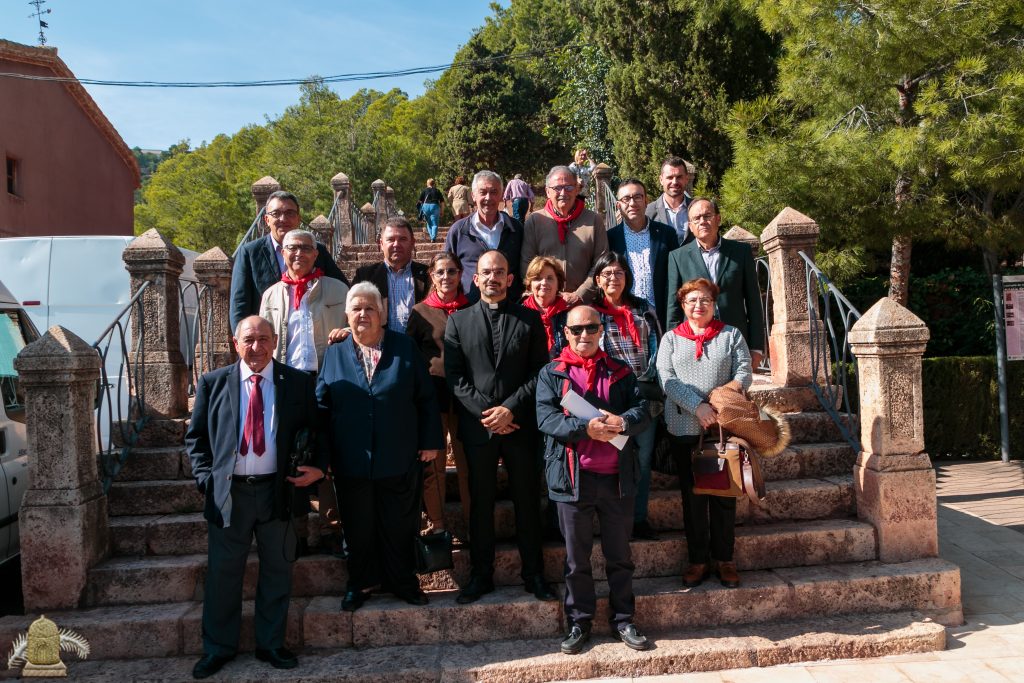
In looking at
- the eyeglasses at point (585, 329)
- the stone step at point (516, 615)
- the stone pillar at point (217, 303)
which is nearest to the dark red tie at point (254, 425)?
the stone step at point (516, 615)

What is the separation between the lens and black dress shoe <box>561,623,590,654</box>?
378 cm

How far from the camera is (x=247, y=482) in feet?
12.4

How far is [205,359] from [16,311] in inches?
56.8

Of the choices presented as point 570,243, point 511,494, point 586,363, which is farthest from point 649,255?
point 511,494

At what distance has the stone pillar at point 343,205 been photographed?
45.1ft

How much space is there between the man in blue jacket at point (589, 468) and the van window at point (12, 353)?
12.8 feet

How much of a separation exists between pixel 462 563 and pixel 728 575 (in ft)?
5.19

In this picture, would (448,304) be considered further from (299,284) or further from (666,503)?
(666,503)

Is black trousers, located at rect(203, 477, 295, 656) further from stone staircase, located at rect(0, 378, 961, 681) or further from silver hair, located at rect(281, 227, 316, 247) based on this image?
silver hair, located at rect(281, 227, 316, 247)

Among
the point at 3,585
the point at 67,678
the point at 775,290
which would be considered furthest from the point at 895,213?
the point at 3,585

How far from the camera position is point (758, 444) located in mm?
4066

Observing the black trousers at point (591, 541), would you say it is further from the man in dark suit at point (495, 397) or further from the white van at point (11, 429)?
the white van at point (11, 429)

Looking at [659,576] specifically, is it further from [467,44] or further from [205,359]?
[467,44]

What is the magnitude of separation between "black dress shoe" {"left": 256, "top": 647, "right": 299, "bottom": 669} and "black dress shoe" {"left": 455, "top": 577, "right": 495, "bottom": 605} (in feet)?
3.03
